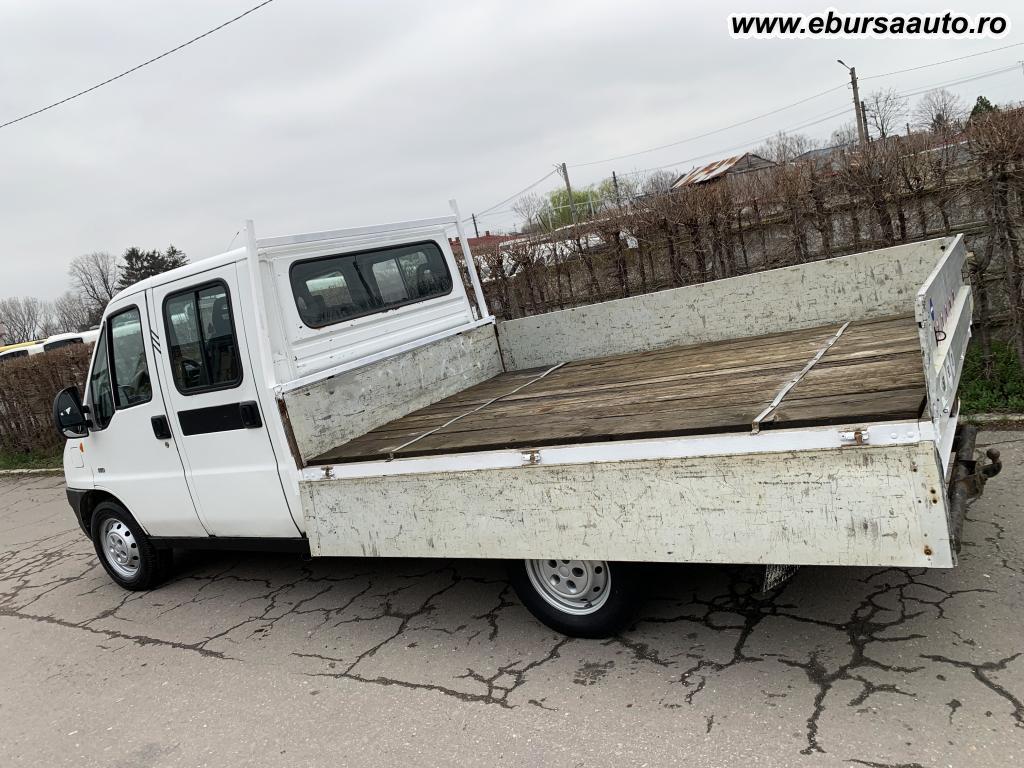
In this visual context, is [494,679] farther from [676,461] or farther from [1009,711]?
[1009,711]

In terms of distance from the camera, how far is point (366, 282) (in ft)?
16.7

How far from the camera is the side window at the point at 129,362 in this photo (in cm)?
492

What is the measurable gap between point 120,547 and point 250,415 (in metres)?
2.31

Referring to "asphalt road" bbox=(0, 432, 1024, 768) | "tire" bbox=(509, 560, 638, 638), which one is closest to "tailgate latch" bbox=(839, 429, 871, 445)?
"asphalt road" bbox=(0, 432, 1024, 768)

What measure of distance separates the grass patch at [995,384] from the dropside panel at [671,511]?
448cm

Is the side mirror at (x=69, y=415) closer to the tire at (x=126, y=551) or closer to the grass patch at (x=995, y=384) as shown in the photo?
the tire at (x=126, y=551)

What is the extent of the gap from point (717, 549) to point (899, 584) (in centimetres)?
144

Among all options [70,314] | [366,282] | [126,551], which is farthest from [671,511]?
[70,314]

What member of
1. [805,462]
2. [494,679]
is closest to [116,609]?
[494,679]

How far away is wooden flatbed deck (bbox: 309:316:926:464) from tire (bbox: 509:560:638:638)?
2.27 ft

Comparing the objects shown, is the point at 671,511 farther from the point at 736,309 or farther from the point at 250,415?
the point at 736,309

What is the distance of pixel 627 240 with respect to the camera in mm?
9039

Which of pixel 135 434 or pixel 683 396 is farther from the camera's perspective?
pixel 135 434

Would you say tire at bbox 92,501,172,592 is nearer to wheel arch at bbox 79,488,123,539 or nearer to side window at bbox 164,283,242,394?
wheel arch at bbox 79,488,123,539
